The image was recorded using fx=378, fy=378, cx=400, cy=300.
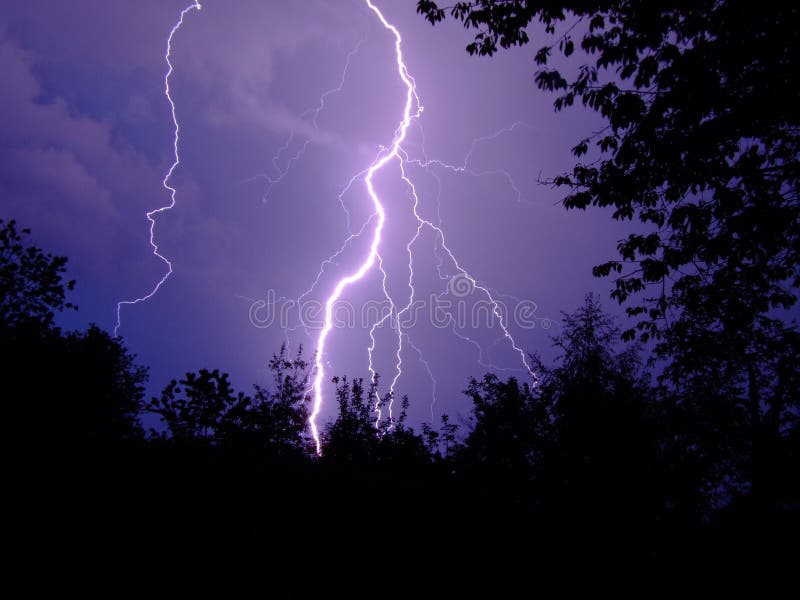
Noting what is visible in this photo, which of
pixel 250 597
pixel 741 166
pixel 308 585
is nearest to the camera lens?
pixel 250 597

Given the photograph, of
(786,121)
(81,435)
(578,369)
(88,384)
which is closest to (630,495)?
(578,369)

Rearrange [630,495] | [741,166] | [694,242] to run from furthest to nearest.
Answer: [630,495] → [694,242] → [741,166]

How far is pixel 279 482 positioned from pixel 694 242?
6.01 metres

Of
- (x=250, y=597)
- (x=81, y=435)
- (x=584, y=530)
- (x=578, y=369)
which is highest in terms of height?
(x=578, y=369)

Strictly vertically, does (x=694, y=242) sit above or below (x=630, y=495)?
above

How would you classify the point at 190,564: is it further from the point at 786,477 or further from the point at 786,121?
the point at 786,477

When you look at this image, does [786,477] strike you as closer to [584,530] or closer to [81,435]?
[584,530]

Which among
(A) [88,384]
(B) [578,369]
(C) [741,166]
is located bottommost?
(C) [741,166]

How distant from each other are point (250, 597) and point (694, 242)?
607 cm

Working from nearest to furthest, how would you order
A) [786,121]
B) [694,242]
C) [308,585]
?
1. [308,585]
2. [786,121]
3. [694,242]

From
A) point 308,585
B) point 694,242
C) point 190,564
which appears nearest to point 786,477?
point 694,242

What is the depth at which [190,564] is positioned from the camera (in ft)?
11.2

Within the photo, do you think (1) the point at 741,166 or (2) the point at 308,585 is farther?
(1) the point at 741,166

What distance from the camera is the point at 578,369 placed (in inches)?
580
